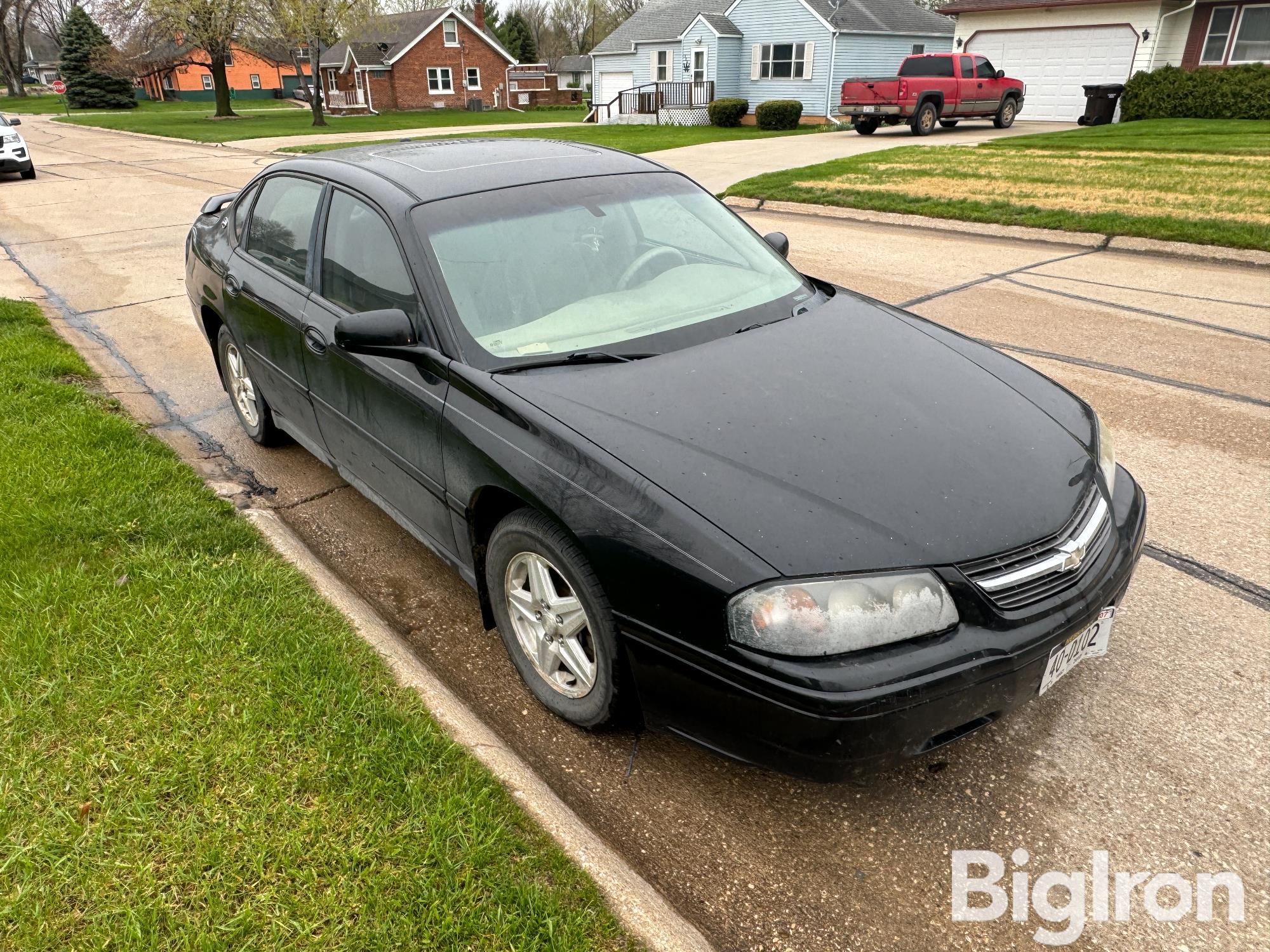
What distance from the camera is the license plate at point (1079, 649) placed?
2350mm

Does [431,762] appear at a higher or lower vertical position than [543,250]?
lower

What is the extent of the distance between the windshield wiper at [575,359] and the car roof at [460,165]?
88cm

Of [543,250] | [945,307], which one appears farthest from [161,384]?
[945,307]

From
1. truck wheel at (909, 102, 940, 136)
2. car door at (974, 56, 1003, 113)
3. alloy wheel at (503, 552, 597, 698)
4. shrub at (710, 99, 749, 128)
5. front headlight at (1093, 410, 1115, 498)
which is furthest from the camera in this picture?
shrub at (710, 99, 749, 128)

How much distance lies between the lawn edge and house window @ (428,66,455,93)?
53906 mm

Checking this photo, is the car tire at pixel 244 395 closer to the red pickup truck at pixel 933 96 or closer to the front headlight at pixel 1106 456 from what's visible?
the front headlight at pixel 1106 456

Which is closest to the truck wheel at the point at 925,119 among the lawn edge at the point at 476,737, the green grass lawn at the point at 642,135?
the green grass lawn at the point at 642,135

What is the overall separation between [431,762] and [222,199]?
14.6 feet

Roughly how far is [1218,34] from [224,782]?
29.8m

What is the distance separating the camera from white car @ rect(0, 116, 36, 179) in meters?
17.7

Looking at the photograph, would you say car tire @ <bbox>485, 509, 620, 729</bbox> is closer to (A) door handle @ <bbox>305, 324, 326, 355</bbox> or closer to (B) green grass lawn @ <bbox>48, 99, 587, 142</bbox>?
(A) door handle @ <bbox>305, 324, 326, 355</bbox>

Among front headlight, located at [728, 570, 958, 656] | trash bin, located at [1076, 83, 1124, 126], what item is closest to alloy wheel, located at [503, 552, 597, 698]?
front headlight, located at [728, 570, 958, 656]

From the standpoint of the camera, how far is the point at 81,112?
175 ft

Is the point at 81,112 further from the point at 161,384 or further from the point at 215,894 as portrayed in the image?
the point at 215,894
